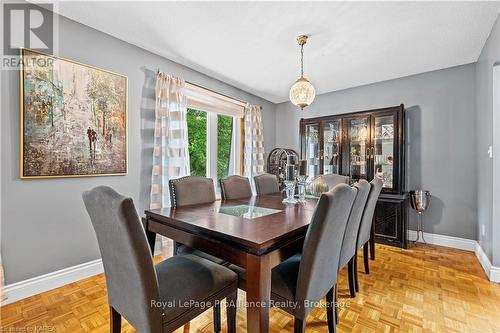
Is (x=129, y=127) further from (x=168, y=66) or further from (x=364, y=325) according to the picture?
(x=364, y=325)

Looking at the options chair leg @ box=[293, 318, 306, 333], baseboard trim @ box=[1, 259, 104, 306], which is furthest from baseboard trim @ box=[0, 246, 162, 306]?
chair leg @ box=[293, 318, 306, 333]

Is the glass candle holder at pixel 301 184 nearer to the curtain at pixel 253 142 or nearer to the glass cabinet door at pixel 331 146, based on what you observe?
the glass cabinet door at pixel 331 146

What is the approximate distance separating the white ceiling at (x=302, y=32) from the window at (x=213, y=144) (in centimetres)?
70

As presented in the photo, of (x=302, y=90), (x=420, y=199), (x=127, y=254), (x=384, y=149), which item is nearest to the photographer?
(x=127, y=254)

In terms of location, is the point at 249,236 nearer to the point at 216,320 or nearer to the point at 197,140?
the point at 216,320

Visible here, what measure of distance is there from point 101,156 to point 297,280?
7.01ft

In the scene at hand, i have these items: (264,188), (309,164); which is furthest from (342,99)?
(264,188)

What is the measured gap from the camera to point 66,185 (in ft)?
6.95

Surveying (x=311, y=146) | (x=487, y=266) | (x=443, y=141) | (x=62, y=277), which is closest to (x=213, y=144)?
(x=311, y=146)

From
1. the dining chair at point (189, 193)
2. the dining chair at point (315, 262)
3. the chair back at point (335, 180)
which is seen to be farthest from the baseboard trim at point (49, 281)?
the chair back at point (335, 180)

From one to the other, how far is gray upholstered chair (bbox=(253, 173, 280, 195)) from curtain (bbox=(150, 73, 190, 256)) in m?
0.90

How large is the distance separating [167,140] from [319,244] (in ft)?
7.21

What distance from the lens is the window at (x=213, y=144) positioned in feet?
11.1

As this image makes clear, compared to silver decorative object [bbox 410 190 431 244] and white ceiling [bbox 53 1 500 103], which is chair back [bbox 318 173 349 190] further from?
white ceiling [bbox 53 1 500 103]
